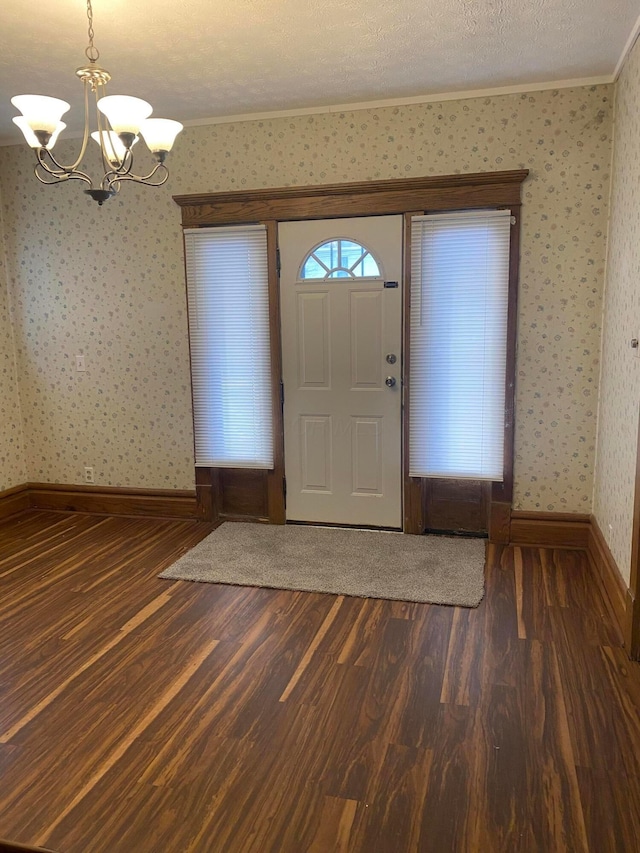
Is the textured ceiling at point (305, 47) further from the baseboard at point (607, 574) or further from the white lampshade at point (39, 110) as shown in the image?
the baseboard at point (607, 574)

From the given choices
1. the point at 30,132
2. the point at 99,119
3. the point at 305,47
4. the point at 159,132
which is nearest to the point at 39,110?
the point at 30,132

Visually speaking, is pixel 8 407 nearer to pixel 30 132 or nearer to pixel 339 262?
pixel 339 262

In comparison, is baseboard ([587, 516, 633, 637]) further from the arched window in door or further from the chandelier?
the chandelier

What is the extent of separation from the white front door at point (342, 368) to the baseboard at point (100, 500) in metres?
0.89

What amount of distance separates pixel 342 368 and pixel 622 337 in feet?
5.50

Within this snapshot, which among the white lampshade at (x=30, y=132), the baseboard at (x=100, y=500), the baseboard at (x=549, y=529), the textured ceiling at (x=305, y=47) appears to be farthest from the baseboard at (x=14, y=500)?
the baseboard at (x=549, y=529)

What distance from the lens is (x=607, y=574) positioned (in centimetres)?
302

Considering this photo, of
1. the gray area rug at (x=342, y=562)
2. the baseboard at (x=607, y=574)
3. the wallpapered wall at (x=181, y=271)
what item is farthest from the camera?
the wallpapered wall at (x=181, y=271)

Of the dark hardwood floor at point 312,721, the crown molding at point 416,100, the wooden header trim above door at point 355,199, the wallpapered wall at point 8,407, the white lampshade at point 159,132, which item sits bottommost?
the dark hardwood floor at point 312,721

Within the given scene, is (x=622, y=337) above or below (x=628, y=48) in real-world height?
below

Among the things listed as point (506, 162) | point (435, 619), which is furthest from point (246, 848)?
point (506, 162)

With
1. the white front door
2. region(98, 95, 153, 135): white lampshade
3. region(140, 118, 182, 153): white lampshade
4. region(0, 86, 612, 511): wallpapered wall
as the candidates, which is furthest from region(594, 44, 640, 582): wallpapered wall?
region(98, 95, 153, 135): white lampshade

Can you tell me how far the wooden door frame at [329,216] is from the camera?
3582 millimetres

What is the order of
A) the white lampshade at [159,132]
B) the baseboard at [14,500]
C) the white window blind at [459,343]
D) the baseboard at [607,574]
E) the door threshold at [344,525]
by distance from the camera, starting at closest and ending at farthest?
the white lampshade at [159,132] < the baseboard at [607,574] < the white window blind at [459,343] < the door threshold at [344,525] < the baseboard at [14,500]
